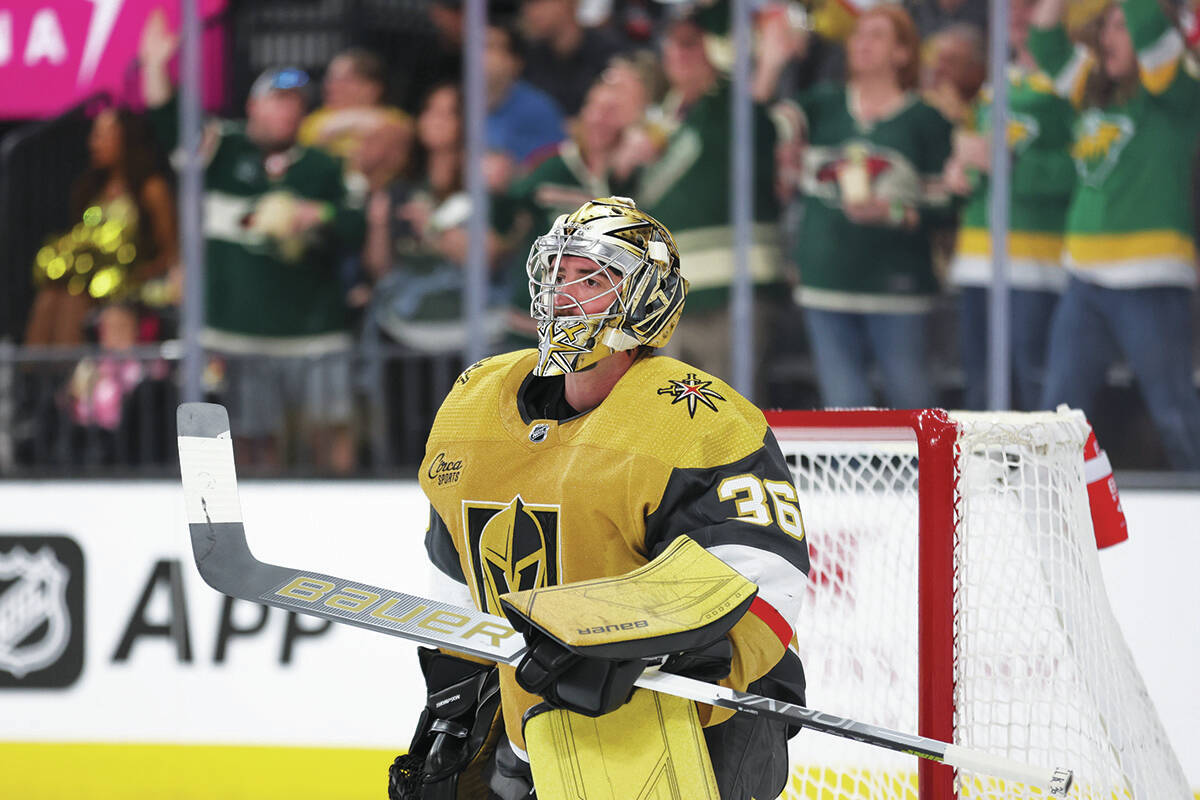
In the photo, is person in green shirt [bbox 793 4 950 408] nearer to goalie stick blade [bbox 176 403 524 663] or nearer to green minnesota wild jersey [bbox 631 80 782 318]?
green minnesota wild jersey [bbox 631 80 782 318]

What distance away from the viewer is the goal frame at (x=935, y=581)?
1695mm

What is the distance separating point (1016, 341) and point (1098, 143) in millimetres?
494

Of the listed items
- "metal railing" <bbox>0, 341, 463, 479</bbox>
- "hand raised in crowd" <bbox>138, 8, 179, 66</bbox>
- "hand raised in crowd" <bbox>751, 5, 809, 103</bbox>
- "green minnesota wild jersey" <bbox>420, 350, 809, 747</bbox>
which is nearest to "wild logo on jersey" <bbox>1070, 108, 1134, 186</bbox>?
"hand raised in crowd" <bbox>751, 5, 809, 103</bbox>

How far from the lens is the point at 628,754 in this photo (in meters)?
1.35

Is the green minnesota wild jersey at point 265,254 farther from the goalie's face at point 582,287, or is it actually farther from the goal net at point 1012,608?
the goalie's face at point 582,287

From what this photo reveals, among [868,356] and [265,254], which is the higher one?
[265,254]

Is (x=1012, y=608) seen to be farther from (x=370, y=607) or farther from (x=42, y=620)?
(x=42, y=620)

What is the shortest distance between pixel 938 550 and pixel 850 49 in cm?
195

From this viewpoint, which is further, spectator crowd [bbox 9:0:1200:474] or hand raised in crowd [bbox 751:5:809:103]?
hand raised in crowd [bbox 751:5:809:103]

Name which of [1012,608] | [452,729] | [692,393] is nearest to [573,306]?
[692,393]

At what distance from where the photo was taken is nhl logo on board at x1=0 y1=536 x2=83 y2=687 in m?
3.09

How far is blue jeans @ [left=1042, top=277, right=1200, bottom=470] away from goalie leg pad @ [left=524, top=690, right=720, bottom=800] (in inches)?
77.1

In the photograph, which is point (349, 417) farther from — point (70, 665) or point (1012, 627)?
A: point (1012, 627)

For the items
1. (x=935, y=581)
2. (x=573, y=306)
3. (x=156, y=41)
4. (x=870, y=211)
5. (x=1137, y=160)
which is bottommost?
(x=935, y=581)
